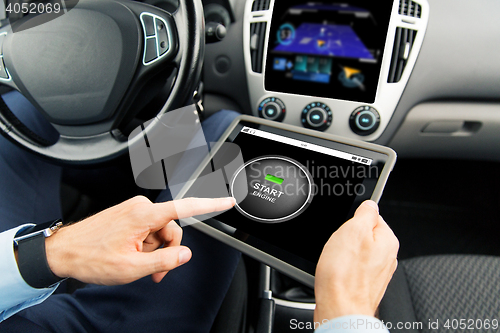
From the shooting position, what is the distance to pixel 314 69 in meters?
0.87

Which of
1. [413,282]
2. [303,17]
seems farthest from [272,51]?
[413,282]

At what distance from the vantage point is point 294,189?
639mm

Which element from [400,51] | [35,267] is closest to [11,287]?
[35,267]

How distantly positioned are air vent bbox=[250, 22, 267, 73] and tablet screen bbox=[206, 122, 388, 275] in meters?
0.28

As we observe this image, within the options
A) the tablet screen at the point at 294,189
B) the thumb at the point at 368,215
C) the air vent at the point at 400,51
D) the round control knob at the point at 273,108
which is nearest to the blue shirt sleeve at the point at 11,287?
the tablet screen at the point at 294,189

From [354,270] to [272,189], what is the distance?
0.27 m

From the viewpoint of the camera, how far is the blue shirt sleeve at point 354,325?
1.27ft

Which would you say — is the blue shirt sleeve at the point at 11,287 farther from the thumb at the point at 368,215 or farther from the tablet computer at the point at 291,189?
the thumb at the point at 368,215

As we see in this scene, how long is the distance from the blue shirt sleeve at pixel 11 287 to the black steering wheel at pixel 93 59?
0.24 meters

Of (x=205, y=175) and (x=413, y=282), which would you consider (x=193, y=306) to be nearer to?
(x=205, y=175)

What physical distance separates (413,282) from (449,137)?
0.49m

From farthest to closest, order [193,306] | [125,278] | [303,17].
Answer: [303,17] < [193,306] < [125,278]

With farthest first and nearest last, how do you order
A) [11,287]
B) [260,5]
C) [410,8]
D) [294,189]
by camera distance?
[260,5] < [410,8] < [294,189] < [11,287]

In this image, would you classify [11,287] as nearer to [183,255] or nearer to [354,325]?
[183,255]
